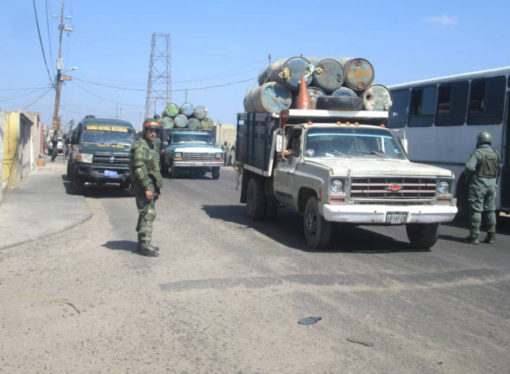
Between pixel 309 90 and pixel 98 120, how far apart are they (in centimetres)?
913

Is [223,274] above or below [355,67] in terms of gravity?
below

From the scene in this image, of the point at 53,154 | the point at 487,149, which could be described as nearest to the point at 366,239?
the point at 487,149

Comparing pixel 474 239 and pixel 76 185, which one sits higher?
pixel 474 239

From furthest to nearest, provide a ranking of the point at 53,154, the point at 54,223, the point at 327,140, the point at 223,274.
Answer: the point at 53,154
the point at 54,223
the point at 327,140
the point at 223,274

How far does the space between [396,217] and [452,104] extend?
596cm

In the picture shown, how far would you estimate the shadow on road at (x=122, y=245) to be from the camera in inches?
344

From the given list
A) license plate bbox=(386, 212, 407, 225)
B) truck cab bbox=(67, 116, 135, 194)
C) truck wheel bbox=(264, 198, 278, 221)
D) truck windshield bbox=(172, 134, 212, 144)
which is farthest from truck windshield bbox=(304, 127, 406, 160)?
truck windshield bbox=(172, 134, 212, 144)

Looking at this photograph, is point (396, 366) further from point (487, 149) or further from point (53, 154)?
point (53, 154)

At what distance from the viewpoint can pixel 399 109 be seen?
612 inches

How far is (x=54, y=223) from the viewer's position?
1091 centimetres

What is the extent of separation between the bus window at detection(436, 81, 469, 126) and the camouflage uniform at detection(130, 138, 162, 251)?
759 cm

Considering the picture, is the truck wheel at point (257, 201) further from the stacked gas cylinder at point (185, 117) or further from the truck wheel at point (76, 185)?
the stacked gas cylinder at point (185, 117)

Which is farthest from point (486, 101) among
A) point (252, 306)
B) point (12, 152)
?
point (12, 152)

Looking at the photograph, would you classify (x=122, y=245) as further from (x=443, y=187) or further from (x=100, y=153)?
(x=100, y=153)
